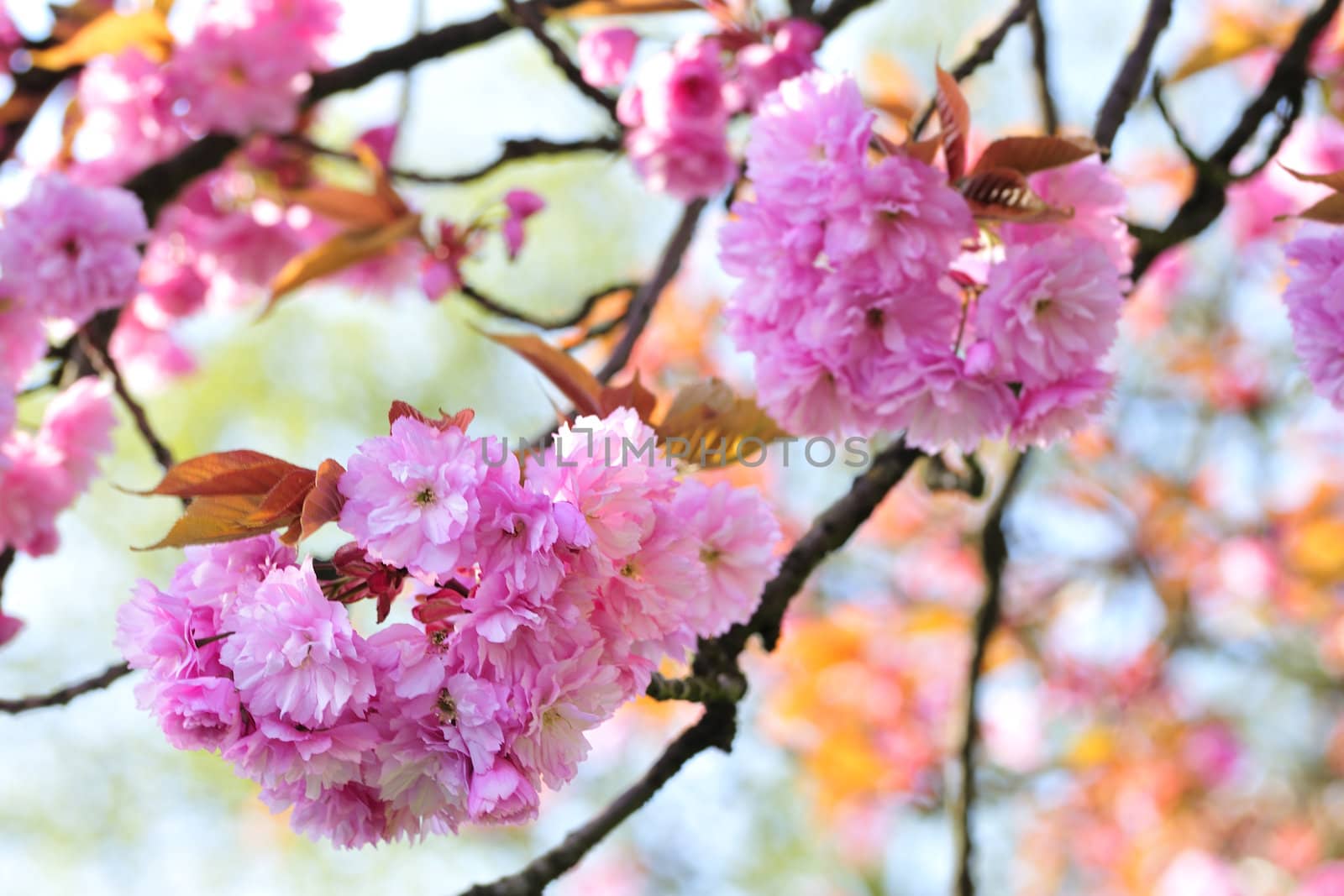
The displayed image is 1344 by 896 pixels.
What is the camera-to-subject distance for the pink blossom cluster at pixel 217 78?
84.4 inches

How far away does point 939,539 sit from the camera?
173 inches

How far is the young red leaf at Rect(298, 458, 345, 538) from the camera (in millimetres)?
785

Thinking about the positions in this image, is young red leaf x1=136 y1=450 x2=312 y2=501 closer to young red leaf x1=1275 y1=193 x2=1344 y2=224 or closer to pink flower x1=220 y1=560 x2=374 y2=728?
pink flower x1=220 y1=560 x2=374 y2=728

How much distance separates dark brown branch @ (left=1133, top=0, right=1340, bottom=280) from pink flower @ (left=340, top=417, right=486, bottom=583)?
115cm

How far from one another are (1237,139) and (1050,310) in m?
0.82

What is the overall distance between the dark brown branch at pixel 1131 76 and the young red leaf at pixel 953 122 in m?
0.43

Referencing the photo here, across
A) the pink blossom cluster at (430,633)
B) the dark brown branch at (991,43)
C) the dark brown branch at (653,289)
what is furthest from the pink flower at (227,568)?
the dark brown branch at (991,43)

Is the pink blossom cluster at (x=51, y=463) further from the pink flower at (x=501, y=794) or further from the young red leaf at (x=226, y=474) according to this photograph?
the pink flower at (x=501, y=794)

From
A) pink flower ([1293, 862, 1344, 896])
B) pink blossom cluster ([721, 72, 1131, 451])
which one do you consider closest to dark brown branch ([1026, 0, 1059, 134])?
pink blossom cluster ([721, 72, 1131, 451])

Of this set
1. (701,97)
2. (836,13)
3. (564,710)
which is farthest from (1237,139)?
(564,710)

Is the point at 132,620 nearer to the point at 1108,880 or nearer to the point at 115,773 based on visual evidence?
the point at 1108,880

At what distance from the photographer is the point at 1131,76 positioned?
62.0 inches

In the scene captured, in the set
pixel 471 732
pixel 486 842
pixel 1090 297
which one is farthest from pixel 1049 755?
pixel 471 732

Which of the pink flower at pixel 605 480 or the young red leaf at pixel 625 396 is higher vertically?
the pink flower at pixel 605 480
